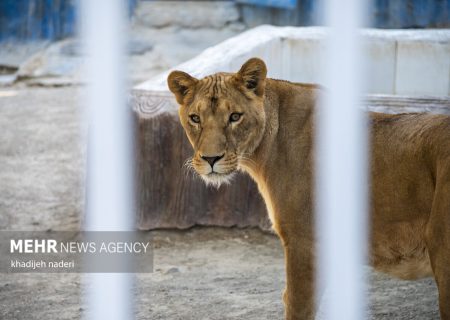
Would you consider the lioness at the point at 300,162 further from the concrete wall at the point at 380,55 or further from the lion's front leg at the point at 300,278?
the concrete wall at the point at 380,55

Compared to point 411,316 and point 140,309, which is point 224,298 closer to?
point 140,309

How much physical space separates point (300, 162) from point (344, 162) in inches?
8.5

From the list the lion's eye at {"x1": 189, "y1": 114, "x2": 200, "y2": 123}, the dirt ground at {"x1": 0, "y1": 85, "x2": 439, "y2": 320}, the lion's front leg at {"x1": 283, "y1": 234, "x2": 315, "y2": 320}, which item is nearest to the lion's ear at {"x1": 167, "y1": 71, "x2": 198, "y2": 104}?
the lion's eye at {"x1": 189, "y1": 114, "x2": 200, "y2": 123}

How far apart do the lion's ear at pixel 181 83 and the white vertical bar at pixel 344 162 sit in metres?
0.53

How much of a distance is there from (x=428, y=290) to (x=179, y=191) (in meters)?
1.58

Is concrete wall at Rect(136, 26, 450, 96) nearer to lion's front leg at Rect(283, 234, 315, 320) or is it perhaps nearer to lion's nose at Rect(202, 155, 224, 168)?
lion's nose at Rect(202, 155, 224, 168)

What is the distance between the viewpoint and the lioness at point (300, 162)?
9.36ft

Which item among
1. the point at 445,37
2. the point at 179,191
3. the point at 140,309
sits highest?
the point at 445,37

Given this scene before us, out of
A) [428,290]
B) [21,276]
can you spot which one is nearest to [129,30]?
[21,276]

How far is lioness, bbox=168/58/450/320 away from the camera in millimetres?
2852

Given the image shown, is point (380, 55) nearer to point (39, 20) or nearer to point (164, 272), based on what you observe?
point (164, 272)

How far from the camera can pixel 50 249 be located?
16.1 ft

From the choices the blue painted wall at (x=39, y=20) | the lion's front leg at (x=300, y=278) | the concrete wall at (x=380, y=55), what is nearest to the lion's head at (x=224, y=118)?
the lion's front leg at (x=300, y=278)

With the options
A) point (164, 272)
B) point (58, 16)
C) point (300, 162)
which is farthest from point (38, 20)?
point (300, 162)
